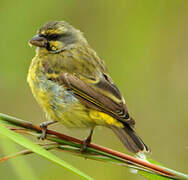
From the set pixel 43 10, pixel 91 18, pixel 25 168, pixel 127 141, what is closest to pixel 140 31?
pixel 91 18

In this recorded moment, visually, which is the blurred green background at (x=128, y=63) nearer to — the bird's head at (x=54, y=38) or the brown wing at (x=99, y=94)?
the bird's head at (x=54, y=38)

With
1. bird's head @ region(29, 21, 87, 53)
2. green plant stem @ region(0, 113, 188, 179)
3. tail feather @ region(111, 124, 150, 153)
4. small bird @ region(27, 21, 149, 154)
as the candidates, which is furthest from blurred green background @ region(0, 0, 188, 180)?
green plant stem @ region(0, 113, 188, 179)

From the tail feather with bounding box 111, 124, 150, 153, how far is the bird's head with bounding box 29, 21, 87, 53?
143cm

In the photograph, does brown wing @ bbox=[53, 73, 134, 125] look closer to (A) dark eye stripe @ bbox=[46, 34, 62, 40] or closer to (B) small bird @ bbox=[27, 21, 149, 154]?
(B) small bird @ bbox=[27, 21, 149, 154]

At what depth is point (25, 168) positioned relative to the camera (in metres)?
2.84

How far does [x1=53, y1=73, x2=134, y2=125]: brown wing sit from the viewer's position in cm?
355

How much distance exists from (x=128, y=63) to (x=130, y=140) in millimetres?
2423

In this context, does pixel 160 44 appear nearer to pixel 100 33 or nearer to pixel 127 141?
pixel 100 33

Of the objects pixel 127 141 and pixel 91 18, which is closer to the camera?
pixel 127 141

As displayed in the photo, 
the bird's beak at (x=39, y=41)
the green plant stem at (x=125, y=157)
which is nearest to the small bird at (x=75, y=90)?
the bird's beak at (x=39, y=41)

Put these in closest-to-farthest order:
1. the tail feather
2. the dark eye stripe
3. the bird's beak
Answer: the tail feather < the bird's beak < the dark eye stripe

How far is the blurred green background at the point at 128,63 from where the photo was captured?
541cm

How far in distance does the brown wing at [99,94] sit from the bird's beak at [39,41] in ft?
2.07

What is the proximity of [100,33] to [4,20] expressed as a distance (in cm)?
142
